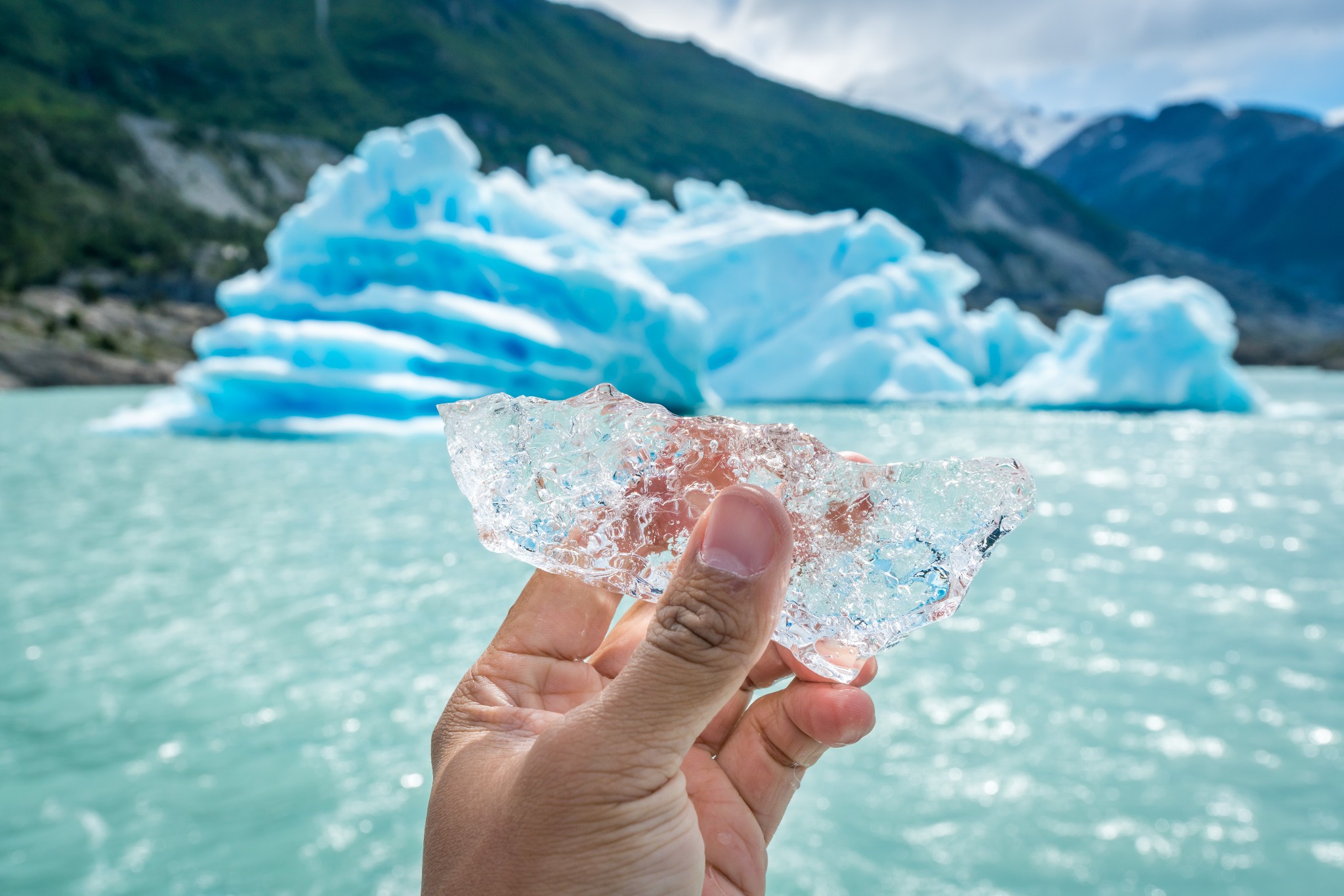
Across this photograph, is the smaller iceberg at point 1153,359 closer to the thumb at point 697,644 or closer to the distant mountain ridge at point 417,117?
the thumb at point 697,644

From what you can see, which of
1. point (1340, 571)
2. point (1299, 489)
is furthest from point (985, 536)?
point (1299, 489)

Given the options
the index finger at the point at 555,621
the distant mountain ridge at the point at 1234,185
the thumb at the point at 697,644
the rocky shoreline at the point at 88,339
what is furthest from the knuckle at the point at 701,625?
the distant mountain ridge at the point at 1234,185

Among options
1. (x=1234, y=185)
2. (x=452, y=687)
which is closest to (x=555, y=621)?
(x=452, y=687)

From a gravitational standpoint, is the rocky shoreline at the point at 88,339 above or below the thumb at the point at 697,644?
below

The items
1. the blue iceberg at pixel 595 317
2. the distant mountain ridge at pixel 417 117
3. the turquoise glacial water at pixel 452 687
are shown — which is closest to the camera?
the turquoise glacial water at pixel 452 687

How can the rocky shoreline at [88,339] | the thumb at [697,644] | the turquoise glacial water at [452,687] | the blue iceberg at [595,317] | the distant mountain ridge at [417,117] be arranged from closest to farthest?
the thumb at [697,644] → the turquoise glacial water at [452,687] → the blue iceberg at [595,317] → the rocky shoreline at [88,339] → the distant mountain ridge at [417,117]

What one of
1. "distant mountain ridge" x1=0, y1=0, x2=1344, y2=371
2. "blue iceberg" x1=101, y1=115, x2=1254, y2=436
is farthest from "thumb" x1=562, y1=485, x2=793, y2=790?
"distant mountain ridge" x1=0, y1=0, x2=1344, y2=371
